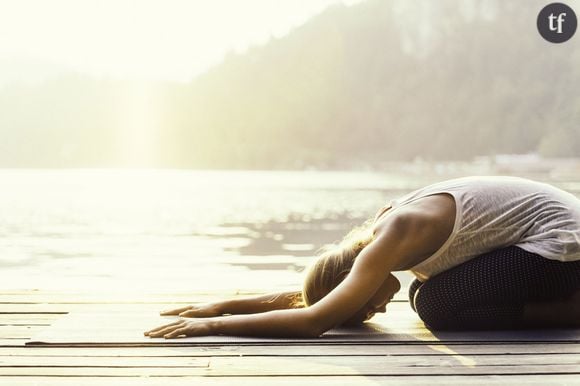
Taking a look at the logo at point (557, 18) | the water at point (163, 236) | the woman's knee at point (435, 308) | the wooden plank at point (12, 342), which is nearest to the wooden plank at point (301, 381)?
the wooden plank at point (12, 342)

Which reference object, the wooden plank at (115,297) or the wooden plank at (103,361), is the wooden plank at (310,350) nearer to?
the wooden plank at (103,361)

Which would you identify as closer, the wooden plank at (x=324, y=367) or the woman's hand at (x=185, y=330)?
the wooden plank at (x=324, y=367)

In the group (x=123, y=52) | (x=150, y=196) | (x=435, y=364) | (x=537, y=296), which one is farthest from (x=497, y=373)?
(x=123, y=52)

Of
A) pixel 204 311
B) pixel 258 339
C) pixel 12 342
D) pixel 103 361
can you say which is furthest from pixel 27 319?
pixel 258 339

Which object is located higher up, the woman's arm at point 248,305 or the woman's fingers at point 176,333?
the woman's arm at point 248,305

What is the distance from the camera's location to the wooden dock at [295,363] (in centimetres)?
190

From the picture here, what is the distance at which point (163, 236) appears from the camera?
20.8m

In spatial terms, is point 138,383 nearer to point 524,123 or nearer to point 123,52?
point 524,123

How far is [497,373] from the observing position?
1.95m

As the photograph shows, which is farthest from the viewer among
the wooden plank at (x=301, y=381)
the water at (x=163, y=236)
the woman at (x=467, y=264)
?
the water at (x=163, y=236)

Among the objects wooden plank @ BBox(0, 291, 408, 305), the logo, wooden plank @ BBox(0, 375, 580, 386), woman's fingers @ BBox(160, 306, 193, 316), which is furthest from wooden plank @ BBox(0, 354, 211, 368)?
the logo

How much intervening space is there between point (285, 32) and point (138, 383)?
63.7 m

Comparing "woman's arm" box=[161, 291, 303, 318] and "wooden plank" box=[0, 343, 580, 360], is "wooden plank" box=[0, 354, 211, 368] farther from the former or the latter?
"woman's arm" box=[161, 291, 303, 318]

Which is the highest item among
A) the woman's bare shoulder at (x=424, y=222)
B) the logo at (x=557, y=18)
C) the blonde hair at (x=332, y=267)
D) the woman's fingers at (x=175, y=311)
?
the logo at (x=557, y=18)
